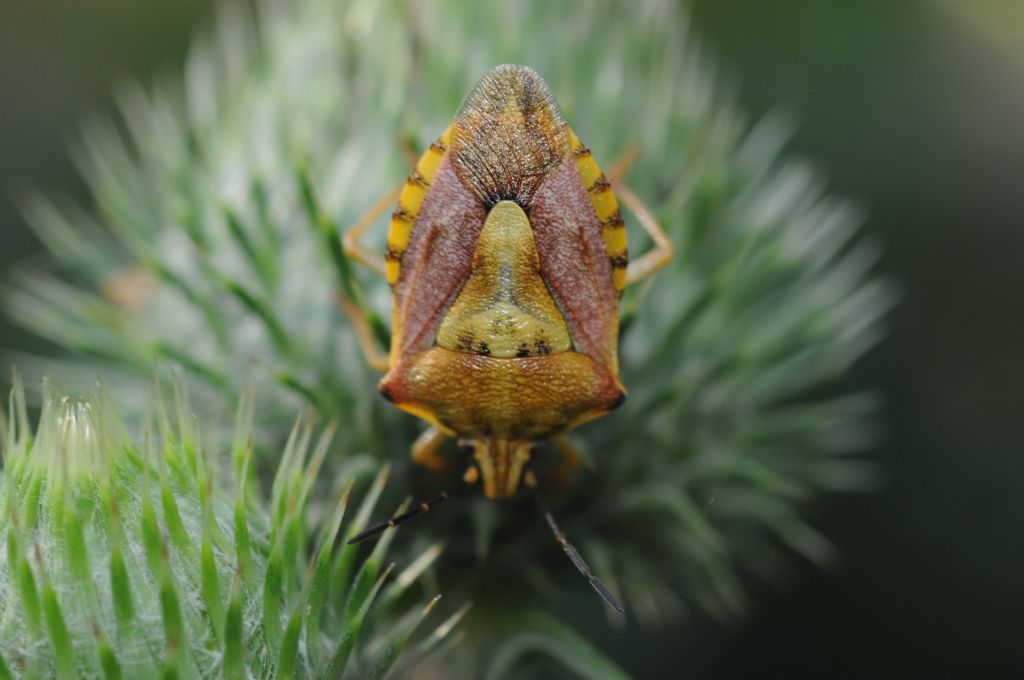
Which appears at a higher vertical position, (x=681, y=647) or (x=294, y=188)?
(x=294, y=188)

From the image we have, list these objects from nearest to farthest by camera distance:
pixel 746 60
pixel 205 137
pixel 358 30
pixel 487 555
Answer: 1. pixel 487 555
2. pixel 358 30
3. pixel 205 137
4. pixel 746 60

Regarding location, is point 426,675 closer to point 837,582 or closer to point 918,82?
point 837,582

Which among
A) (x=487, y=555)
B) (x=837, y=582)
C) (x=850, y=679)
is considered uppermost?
(x=487, y=555)

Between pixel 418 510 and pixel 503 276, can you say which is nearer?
pixel 503 276

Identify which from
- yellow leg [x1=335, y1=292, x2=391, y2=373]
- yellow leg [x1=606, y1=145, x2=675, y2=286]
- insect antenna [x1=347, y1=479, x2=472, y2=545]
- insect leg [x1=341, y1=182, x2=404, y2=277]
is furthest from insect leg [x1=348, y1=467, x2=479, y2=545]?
yellow leg [x1=606, y1=145, x2=675, y2=286]

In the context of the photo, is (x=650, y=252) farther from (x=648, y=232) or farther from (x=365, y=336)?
(x=365, y=336)

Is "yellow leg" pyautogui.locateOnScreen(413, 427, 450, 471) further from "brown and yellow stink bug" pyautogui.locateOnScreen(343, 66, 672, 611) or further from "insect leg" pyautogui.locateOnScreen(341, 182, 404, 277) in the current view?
"insect leg" pyautogui.locateOnScreen(341, 182, 404, 277)

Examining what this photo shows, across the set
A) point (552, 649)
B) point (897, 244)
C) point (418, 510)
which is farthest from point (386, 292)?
point (897, 244)

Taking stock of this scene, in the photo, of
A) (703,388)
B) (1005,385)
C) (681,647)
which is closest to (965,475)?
(1005,385)
